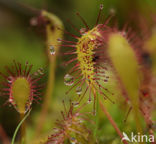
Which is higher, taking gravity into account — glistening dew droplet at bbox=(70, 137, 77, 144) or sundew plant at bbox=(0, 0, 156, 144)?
sundew plant at bbox=(0, 0, 156, 144)

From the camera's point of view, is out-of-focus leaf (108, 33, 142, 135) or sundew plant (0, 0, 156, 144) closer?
out-of-focus leaf (108, 33, 142, 135)

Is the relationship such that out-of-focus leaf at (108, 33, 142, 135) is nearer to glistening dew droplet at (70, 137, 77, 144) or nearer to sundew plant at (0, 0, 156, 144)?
sundew plant at (0, 0, 156, 144)

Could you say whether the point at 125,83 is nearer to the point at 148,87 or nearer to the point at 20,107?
the point at 20,107

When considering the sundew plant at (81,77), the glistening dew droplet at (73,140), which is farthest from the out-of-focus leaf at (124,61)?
the glistening dew droplet at (73,140)

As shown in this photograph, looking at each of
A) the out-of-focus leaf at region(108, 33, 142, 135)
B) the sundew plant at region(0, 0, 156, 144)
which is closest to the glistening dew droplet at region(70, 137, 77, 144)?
the sundew plant at region(0, 0, 156, 144)

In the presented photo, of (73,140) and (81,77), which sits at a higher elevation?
(81,77)

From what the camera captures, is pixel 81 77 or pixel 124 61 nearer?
pixel 124 61

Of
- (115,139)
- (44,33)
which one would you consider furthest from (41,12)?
(115,139)

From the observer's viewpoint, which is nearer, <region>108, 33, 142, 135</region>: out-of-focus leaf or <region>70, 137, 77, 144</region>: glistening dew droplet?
<region>108, 33, 142, 135</region>: out-of-focus leaf
